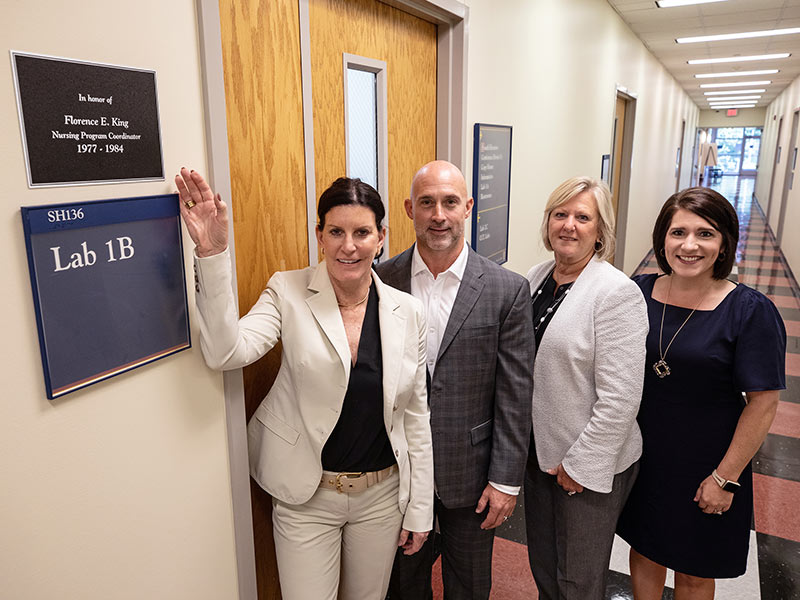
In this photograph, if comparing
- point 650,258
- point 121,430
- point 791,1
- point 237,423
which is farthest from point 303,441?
point 650,258

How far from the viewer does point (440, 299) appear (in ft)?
5.78

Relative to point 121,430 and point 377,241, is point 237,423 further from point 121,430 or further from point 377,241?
point 377,241

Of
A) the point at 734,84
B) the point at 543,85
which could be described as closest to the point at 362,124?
the point at 543,85

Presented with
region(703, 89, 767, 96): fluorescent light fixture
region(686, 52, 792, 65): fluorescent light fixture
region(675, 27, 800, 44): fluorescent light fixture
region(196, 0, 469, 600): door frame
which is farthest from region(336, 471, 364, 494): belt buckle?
region(703, 89, 767, 96): fluorescent light fixture

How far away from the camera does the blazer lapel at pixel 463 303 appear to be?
5.46ft

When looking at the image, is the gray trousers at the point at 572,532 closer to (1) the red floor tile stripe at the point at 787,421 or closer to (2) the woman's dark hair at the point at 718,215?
(2) the woman's dark hair at the point at 718,215

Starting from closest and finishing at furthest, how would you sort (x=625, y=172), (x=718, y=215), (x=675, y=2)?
(x=718, y=215) < (x=675, y=2) < (x=625, y=172)

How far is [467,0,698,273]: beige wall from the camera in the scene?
299 centimetres

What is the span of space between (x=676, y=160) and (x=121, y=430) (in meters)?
13.9

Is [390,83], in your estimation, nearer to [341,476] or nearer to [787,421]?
[341,476]

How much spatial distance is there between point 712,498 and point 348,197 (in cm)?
141

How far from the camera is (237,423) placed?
1.54 m

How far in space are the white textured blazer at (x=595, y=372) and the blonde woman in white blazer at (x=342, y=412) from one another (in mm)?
413

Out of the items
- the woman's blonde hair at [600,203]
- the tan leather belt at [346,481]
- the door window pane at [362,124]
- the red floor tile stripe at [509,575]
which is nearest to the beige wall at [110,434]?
the tan leather belt at [346,481]
